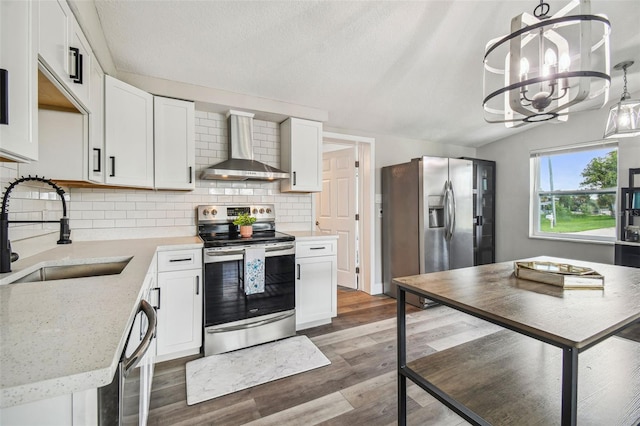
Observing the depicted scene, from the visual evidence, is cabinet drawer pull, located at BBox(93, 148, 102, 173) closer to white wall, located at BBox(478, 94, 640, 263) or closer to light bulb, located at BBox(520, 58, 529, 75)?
light bulb, located at BBox(520, 58, 529, 75)

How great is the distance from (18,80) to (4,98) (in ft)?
0.48

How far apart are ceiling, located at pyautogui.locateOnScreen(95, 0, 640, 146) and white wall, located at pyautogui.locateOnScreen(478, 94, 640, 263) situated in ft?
2.97

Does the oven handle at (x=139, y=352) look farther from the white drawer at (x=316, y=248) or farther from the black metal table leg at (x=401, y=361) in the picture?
the white drawer at (x=316, y=248)

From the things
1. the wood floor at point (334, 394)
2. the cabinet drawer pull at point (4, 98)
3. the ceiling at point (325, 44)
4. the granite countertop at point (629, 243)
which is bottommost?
the wood floor at point (334, 394)

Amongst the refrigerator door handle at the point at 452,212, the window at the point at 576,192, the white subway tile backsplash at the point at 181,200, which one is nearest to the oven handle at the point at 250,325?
the white subway tile backsplash at the point at 181,200

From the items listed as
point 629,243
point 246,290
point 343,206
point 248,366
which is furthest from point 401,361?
point 629,243

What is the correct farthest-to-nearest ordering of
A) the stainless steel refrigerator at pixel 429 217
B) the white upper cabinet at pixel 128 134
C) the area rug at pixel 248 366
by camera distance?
the stainless steel refrigerator at pixel 429 217
the white upper cabinet at pixel 128 134
the area rug at pixel 248 366

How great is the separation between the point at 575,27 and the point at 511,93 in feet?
2.66

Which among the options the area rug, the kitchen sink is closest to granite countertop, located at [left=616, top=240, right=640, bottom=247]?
the area rug

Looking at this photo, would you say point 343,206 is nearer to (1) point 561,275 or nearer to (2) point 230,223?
(2) point 230,223

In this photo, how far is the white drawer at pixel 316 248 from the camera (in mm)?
2857

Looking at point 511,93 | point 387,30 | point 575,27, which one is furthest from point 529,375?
point 387,30

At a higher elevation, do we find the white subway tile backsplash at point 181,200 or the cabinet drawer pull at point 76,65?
the cabinet drawer pull at point 76,65

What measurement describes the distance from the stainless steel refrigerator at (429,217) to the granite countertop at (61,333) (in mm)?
3145
